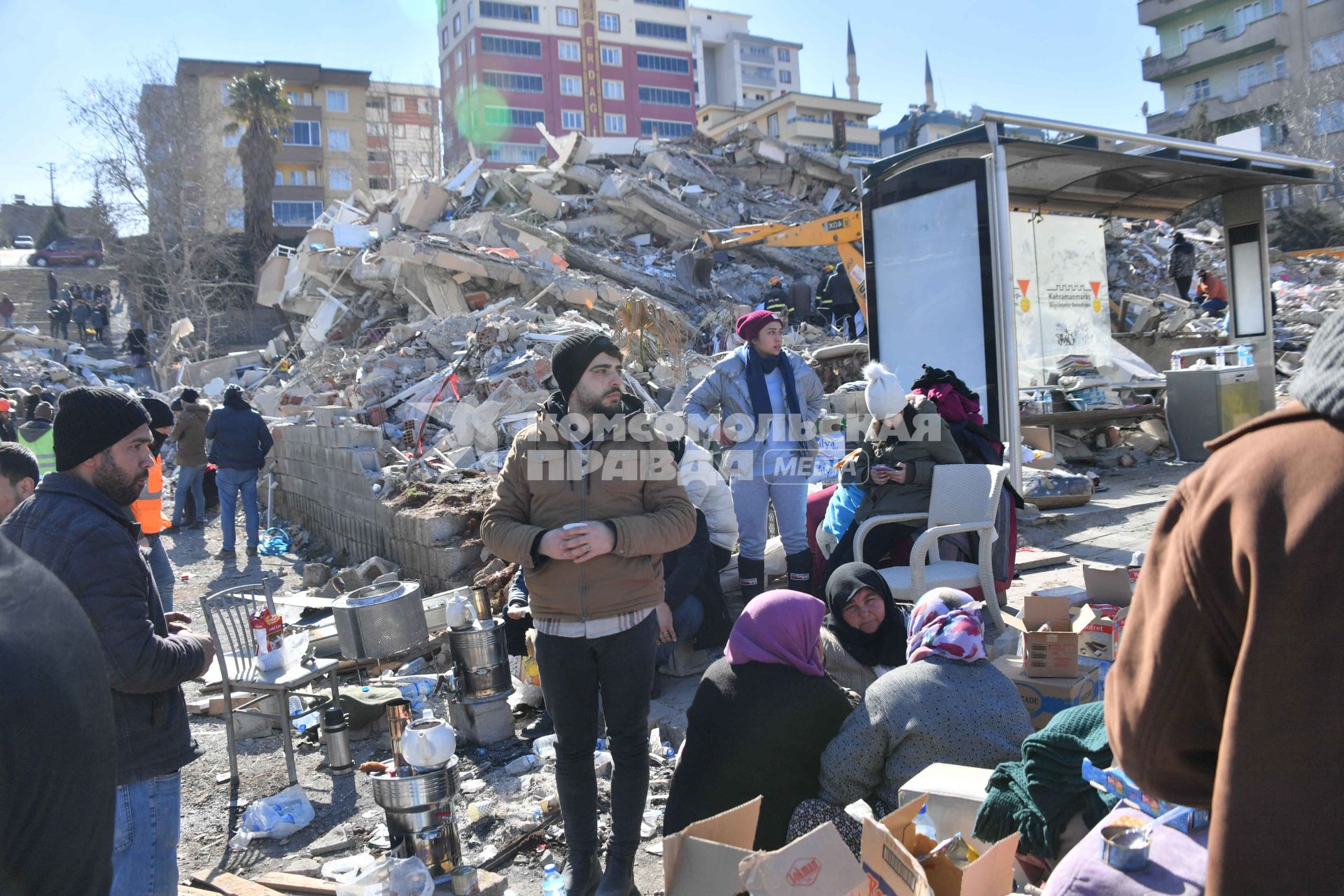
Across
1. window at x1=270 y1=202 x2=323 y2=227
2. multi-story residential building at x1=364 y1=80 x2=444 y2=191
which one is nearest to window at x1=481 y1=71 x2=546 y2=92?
multi-story residential building at x1=364 y1=80 x2=444 y2=191

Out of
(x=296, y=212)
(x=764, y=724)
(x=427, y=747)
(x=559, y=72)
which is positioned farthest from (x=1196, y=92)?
(x=427, y=747)

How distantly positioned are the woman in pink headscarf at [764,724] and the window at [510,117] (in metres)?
69.9

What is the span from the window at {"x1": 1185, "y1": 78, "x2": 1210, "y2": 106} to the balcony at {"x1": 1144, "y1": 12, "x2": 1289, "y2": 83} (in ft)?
2.19

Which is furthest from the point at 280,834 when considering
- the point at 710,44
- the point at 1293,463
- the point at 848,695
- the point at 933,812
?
the point at 710,44

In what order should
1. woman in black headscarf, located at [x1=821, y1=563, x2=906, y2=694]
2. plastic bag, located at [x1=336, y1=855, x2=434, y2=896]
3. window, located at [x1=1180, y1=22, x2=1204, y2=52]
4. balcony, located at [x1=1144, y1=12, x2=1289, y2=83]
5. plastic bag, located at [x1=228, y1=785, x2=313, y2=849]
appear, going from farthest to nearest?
window, located at [x1=1180, y1=22, x2=1204, y2=52], balcony, located at [x1=1144, y1=12, x2=1289, y2=83], plastic bag, located at [x1=228, y1=785, x2=313, y2=849], woman in black headscarf, located at [x1=821, y1=563, x2=906, y2=694], plastic bag, located at [x1=336, y1=855, x2=434, y2=896]

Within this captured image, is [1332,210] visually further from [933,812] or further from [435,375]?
[933,812]

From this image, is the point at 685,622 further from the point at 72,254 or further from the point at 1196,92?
the point at 1196,92

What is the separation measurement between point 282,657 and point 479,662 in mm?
984

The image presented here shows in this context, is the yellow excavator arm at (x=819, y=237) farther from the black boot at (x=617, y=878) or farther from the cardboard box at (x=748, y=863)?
the cardboard box at (x=748, y=863)

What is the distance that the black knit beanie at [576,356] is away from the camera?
120 inches

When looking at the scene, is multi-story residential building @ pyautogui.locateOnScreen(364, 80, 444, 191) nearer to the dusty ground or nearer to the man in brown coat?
the dusty ground

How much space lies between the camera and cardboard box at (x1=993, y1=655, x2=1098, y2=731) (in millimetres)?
3354

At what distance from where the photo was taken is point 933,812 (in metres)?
2.53

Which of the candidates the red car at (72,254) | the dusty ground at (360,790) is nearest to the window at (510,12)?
the red car at (72,254)
